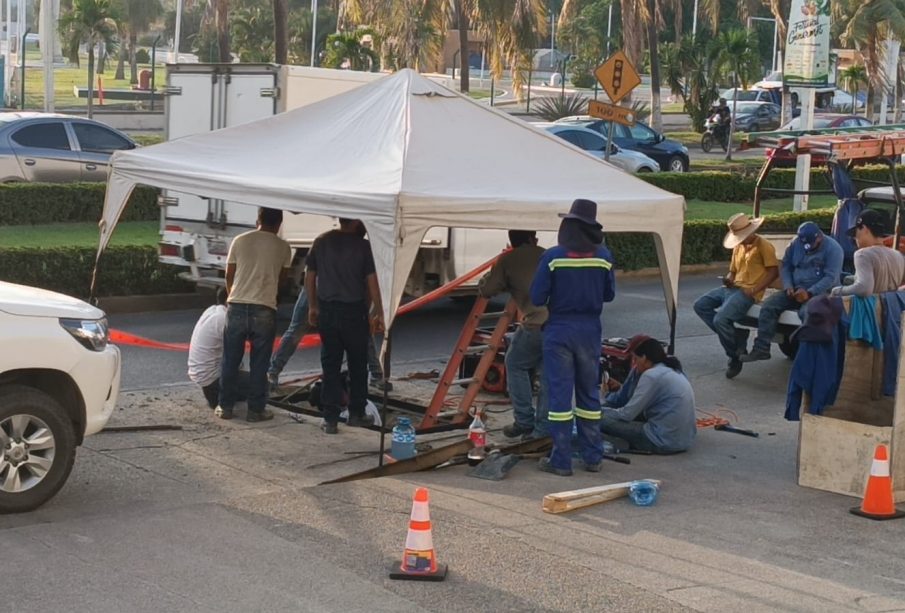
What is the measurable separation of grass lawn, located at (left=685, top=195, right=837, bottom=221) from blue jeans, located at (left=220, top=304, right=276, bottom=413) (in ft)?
48.0

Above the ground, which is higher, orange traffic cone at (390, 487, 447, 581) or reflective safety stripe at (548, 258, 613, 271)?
reflective safety stripe at (548, 258, 613, 271)

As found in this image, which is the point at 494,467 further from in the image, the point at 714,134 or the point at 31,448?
the point at 714,134

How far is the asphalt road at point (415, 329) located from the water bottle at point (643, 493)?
15.9ft

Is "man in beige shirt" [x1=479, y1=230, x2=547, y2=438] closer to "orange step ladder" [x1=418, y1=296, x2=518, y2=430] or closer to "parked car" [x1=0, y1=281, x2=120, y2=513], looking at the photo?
"orange step ladder" [x1=418, y1=296, x2=518, y2=430]

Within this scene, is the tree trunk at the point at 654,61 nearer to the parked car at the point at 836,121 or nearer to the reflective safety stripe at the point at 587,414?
the parked car at the point at 836,121

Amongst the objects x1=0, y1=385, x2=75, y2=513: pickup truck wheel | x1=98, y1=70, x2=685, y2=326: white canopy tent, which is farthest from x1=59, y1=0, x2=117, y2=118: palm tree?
x1=0, y1=385, x2=75, y2=513: pickup truck wheel

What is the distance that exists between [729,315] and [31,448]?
7499 mm

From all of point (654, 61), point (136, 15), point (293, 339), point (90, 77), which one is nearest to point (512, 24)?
point (654, 61)

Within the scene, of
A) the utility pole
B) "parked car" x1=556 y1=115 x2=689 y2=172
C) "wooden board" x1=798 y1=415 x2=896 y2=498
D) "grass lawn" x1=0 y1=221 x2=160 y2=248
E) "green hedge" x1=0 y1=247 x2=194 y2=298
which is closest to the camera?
"wooden board" x1=798 y1=415 x2=896 y2=498

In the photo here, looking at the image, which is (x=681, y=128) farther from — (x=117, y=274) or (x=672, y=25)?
(x=117, y=274)

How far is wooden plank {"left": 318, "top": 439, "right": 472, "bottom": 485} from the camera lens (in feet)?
30.1

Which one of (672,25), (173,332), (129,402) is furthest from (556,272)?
(672,25)

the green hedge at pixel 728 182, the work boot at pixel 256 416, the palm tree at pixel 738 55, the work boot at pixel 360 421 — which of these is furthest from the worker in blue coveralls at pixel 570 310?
the palm tree at pixel 738 55

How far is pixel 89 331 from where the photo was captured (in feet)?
27.1
